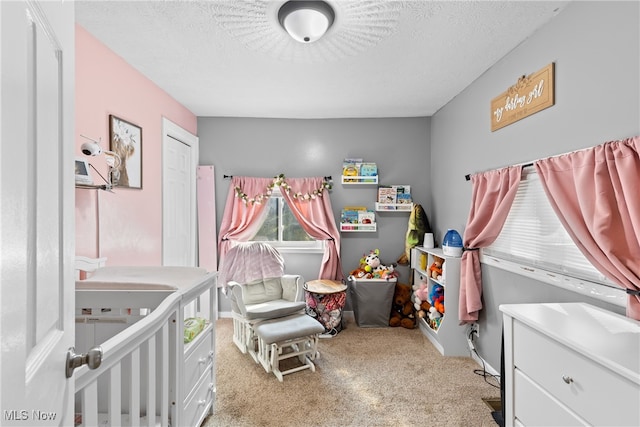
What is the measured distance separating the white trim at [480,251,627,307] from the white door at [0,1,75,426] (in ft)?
6.77

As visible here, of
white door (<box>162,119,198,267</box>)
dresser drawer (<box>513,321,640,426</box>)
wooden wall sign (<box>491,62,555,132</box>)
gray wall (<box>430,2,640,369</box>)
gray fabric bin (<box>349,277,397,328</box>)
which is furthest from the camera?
gray fabric bin (<box>349,277,397,328</box>)

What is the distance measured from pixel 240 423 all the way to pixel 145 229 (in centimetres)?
172

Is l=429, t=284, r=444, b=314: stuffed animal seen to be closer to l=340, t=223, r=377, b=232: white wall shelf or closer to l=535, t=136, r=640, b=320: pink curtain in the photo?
l=340, t=223, r=377, b=232: white wall shelf

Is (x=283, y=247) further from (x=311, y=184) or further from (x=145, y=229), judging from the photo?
(x=145, y=229)

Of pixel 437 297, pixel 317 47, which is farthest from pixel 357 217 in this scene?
pixel 317 47

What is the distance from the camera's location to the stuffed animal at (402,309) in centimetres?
342

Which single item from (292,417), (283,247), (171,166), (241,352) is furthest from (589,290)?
(171,166)

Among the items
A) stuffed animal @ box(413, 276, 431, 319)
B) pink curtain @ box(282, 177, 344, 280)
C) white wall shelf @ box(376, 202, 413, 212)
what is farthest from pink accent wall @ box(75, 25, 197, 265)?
stuffed animal @ box(413, 276, 431, 319)

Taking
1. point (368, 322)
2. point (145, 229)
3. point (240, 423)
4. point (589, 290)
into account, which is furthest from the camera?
point (368, 322)

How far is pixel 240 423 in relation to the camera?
1.91 meters

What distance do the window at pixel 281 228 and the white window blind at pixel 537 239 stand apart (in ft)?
7.18

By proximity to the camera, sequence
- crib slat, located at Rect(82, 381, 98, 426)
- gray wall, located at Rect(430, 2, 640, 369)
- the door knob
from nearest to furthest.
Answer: the door knob, crib slat, located at Rect(82, 381, 98, 426), gray wall, located at Rect(430, 2, 640, 369)

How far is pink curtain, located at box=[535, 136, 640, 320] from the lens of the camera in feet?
4.25

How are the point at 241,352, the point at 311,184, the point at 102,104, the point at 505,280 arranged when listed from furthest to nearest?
1. the point at 311,184
2. the point at 241,352
3. the point at 505,280
4. the point at 102,104
